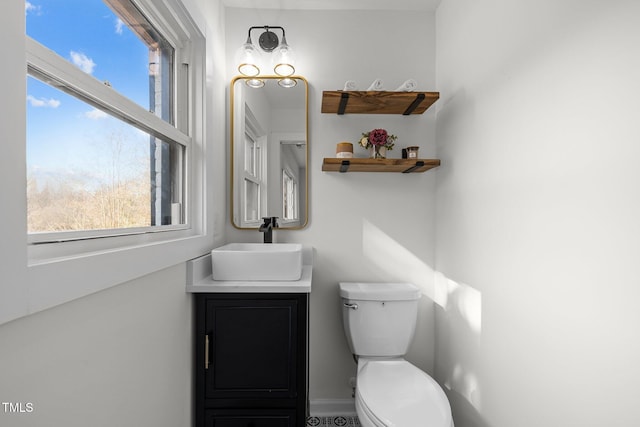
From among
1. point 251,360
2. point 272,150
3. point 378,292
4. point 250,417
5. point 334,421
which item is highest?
point 272,150

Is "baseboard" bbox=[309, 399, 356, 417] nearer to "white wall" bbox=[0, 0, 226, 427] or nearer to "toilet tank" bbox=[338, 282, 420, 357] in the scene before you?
"toilet tank" bbox=[338, 282, 420, 357]

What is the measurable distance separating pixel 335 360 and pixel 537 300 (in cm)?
122

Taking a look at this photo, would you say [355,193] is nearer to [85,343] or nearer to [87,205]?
[87,205]

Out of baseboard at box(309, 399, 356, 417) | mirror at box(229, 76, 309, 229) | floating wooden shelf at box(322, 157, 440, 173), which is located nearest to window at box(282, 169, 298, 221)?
mirror at box(229, 76, 309, 229)

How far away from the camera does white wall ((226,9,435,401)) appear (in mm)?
1918

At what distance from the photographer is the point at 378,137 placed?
5.91 feet

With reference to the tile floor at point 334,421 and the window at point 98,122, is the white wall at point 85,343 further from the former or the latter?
the tile floor at point 334,421

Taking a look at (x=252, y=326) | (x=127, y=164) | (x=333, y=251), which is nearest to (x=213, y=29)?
(x=127, y=164)

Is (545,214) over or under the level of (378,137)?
under

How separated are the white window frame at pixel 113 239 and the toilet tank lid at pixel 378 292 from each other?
77 cm

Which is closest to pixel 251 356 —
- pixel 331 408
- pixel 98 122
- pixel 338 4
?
pixel 331 408

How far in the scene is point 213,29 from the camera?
1671 mm

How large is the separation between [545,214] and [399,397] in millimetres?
885

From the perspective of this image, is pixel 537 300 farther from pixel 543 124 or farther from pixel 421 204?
pixel 421 204
